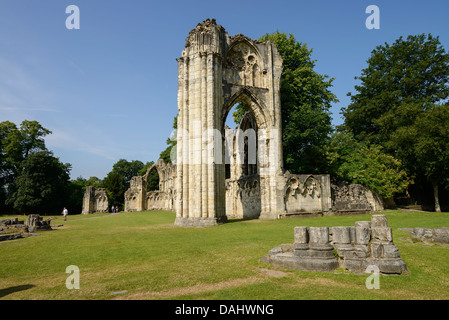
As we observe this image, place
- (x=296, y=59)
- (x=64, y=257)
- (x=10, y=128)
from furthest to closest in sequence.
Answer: (x=10, y=128) < (x=296, y=59) < (x=64, y=257)

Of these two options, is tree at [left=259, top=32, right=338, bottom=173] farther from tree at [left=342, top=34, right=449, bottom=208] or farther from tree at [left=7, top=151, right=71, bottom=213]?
tree at [left=7, top=151, right=71, bottom=213]

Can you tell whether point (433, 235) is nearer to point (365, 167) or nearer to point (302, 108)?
point (365, 167)

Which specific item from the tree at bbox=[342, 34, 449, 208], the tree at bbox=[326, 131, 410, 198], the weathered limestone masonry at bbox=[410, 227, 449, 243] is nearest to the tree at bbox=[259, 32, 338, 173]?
the tree at bbox=[326, 131, 410, 198]

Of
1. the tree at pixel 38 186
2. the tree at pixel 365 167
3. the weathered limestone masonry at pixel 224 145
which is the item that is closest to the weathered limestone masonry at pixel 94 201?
the tree at pixel 38 186

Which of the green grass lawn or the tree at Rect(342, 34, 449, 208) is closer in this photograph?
the green grass lawn

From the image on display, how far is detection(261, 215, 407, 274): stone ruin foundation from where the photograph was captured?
16.6 feet

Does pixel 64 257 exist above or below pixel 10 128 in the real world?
below

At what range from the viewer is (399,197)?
2775 cm

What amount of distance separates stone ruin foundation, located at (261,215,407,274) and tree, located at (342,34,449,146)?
2241 cm

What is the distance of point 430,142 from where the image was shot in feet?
64.9
